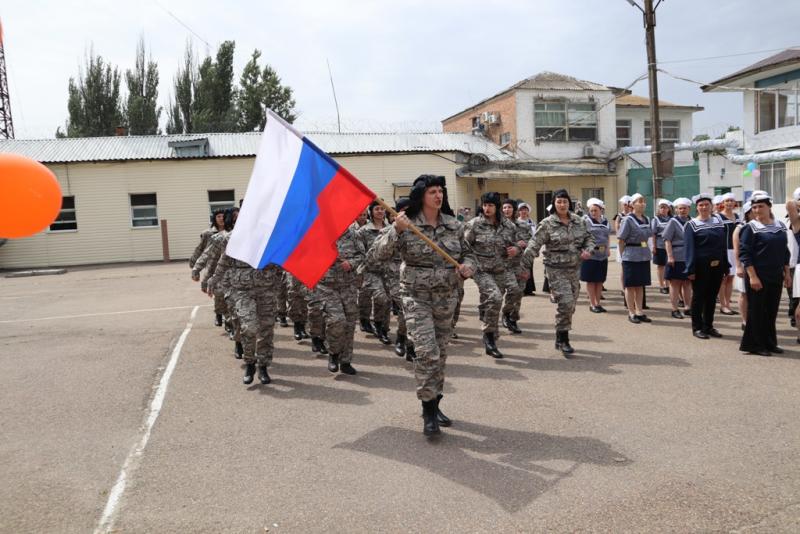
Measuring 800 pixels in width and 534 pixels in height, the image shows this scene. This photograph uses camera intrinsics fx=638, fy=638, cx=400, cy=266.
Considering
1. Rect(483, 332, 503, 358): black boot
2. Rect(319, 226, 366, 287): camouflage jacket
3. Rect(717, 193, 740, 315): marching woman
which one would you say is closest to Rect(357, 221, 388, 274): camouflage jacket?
Rect(319, 226, 366, 287): camouflage jacket

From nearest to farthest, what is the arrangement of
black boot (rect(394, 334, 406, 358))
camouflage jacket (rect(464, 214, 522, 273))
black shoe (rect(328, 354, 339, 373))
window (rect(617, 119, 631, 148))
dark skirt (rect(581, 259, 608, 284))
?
1. black shoe (rect(328, 354, 339, 373))
2. black boot (rect(394, 334, 406, 358))
3. camouflage jacket (rect(464, 214, 522, 273))
4. dark skirt (rect(581, 259, 608, 284))
5. window (rect(617, 119, 631, 148))

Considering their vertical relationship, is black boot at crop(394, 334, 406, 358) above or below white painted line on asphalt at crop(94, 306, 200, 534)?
above

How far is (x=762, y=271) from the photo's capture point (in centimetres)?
761

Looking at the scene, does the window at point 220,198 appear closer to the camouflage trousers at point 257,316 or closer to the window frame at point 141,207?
the window frame at point 141,207

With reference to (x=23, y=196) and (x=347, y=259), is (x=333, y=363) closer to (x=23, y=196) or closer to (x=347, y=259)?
(x=347, y=259)

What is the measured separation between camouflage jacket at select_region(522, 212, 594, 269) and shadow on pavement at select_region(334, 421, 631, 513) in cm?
320

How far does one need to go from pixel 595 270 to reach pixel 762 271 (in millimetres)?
3484

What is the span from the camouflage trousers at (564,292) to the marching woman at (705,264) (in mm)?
1910

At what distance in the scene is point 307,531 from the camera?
363 centimetres

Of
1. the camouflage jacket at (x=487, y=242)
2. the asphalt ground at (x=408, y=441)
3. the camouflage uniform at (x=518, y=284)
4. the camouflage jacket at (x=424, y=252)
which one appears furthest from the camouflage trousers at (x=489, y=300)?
the camouflage jacket at (x=424, y=252)

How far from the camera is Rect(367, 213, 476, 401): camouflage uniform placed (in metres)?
5.27

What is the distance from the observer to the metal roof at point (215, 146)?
1091 inches

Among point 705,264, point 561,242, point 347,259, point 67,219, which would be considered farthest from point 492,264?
point 67,219

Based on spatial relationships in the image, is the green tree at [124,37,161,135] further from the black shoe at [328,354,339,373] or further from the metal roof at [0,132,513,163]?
the black shoe at [328,354,339,373]
